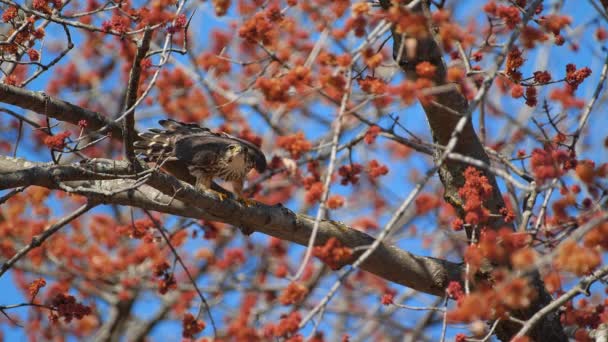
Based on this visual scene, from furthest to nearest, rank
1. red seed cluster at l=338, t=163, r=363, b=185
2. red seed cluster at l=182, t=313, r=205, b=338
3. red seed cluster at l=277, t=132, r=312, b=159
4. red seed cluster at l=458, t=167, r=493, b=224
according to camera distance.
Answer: red seed cluster at l=338, t=163, r=363, b=185
red seed cluster at l=182, t=313, r=205, b=338
red seed cluster at l=277, t=132, r=312, b=159
red seed cluster at l=458, t=167, r=493, b=224

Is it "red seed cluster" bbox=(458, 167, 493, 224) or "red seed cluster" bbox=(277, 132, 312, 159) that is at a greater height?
"red seed cluster" bbox=(277, 132, 312, 159)

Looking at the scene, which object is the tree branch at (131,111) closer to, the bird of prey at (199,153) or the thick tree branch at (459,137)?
the bird of prey at (199,153)

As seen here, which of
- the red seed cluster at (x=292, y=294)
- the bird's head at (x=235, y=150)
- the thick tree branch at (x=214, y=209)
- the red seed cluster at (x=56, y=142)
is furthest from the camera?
the bird's head at (x=235, y=150)

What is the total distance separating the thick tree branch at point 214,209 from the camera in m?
3.93

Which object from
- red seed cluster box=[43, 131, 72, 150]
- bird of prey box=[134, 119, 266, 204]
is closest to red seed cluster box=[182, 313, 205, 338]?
bird of prey box=[134, 119, 266, 204]

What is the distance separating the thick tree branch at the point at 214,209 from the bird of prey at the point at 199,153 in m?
0.75

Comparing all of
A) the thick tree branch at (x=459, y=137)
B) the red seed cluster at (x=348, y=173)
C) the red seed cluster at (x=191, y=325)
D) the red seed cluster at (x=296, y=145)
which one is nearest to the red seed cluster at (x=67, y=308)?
the red seed cluster at (x=191, y=325)

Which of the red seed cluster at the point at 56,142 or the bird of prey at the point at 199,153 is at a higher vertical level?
the bird of prey at the point at 199,153

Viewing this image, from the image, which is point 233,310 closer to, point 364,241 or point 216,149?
point 216,149

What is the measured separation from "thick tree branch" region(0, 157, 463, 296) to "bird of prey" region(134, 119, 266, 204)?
0.75 m

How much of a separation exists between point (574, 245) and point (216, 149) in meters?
3.34

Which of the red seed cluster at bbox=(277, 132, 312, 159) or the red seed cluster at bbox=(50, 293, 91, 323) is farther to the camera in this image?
the red seed cluster at bbox=(50, 293, 91, 323)

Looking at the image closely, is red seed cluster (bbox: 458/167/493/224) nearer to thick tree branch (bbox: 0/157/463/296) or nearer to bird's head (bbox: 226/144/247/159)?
thick tree branch (bbox: 0/157/463/296)

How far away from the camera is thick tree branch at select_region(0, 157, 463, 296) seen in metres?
3.93
